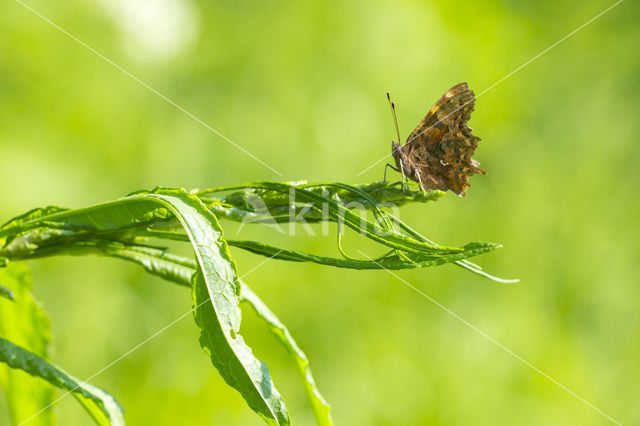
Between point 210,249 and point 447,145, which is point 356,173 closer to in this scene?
point 447,145

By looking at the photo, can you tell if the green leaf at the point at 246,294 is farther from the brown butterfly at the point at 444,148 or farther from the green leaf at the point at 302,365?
the brown butterfly at the point at 444,148

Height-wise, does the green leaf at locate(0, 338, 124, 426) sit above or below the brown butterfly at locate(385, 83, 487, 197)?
below

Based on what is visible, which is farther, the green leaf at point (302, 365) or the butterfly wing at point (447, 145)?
the butterfly wing at point (447, 145)

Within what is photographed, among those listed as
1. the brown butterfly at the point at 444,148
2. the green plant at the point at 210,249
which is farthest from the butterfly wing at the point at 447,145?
the green plant at the point at 210,249

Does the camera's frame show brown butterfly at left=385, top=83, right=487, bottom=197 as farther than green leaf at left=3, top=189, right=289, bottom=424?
Yes

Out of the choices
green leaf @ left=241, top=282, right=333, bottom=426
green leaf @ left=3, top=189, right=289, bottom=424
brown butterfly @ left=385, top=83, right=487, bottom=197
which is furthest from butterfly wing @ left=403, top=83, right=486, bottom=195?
green leaf @ left=3, top=189, right=289, bottom=424

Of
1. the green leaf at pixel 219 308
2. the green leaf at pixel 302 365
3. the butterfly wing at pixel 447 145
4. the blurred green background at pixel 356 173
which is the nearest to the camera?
the green leaf at pixel 219 308

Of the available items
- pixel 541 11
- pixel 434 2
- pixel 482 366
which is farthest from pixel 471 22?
pixel 482 366

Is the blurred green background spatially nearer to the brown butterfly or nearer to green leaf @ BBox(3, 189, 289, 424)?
the brown butterfly
